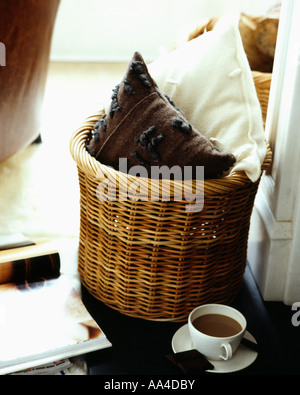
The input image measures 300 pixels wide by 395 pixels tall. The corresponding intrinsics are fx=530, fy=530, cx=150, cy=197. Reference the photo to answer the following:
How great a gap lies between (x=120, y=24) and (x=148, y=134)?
7.65 feet

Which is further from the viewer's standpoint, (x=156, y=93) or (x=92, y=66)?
(x=92, y=66)

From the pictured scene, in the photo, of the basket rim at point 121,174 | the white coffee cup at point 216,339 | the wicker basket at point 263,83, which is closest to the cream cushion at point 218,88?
the basket rim at point 121,174

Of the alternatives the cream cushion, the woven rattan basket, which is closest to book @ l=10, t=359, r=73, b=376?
the woven rattan basket

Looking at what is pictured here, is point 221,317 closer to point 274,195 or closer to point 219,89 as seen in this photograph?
point 274,195

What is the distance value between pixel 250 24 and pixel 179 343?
129 centimetres

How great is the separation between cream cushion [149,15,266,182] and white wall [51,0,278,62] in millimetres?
2079

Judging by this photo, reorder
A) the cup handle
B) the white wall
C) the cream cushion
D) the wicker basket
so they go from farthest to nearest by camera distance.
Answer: the white wall → the wicker basket → the cream cushion → the cup handle

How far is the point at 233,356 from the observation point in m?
1.07

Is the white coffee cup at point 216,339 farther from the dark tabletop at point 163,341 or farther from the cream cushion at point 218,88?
the cream cushion at point 218,88

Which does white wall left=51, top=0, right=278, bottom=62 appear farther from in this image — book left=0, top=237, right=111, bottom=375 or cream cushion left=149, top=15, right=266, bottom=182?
book left=0, top=237, right=111, bottom=375

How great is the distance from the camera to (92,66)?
10.3ft

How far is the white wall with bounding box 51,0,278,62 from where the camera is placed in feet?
10.3

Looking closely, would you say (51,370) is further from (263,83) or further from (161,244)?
(263,83)
